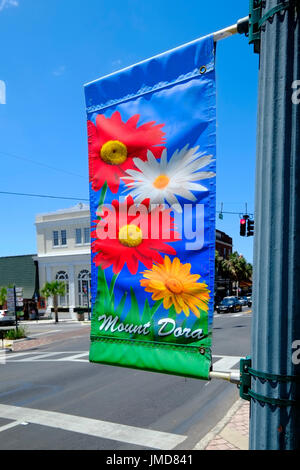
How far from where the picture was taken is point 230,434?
6207 millimetres

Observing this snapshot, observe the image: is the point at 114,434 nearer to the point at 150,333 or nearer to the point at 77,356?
the point at 150,333

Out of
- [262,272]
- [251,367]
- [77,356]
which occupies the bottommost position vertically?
[77,356]

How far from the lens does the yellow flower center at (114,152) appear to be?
2525 millimetres

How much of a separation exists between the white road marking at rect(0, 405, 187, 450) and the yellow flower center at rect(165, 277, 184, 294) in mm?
4582

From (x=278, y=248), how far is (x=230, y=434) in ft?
17.9

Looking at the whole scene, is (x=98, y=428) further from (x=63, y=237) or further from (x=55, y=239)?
(x=55, y=239)

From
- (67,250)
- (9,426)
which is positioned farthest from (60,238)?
(9,426)

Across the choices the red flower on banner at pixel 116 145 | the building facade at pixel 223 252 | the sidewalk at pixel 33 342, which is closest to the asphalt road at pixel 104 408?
the red flower on banner at pixel 116 145

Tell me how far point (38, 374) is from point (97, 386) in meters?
2.73

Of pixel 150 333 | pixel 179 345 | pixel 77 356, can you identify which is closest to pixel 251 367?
pixel 179 345

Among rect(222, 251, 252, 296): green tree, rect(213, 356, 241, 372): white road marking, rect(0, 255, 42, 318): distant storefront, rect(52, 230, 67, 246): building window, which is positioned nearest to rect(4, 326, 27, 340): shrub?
rect(213, 356, 241, 372): white road marking

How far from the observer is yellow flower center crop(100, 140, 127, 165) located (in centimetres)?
253
